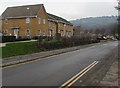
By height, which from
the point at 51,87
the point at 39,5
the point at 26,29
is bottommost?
the point at 51,87

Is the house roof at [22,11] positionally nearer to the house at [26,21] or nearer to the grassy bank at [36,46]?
the house at [26,21]

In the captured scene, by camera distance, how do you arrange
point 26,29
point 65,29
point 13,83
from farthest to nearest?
point 65,29
point 26,29
point 13,83

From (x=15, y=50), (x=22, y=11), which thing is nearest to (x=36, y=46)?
(x=15, y=50)

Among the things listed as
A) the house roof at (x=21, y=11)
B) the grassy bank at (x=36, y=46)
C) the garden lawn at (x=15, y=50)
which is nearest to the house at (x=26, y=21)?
the house roof at (x=21, y=11)

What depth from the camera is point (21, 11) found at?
45.8m

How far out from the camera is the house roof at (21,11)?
43.6 m

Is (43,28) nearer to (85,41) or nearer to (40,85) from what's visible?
(85,41)

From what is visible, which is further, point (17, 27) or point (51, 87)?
point (17, 27)


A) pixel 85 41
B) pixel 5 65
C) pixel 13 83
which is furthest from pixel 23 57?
pixel 85 41

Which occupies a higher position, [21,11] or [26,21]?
[21,11]

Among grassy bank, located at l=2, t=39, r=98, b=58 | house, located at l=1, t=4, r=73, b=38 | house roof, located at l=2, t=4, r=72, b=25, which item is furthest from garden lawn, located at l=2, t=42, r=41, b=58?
house roof, located at l=2, t=4, r=72, b=25

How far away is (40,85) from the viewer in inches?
275

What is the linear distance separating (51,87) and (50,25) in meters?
45.6

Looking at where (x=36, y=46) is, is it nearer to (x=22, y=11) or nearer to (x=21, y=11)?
(x=22, y=11)
